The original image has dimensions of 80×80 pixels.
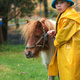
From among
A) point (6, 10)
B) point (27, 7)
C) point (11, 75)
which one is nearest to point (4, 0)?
point (6, 10)

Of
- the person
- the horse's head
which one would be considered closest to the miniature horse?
the horse's head

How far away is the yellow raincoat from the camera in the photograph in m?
2.77

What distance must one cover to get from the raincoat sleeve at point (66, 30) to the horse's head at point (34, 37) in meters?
0.67

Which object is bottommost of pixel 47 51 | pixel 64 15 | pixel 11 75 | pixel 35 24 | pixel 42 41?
pixel 11 75

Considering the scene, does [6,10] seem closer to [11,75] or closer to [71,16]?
[11,75]

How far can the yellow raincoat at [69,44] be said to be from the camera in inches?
109

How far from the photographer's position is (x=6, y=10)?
9.58 meters

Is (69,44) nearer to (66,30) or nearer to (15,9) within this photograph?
(66,30)

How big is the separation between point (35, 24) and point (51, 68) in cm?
89

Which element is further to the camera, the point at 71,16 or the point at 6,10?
the point at 6,10

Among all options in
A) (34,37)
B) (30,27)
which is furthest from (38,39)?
(30,27)

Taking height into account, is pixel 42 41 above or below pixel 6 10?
above

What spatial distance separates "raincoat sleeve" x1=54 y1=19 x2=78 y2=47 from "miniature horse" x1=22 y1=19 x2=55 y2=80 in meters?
0.68

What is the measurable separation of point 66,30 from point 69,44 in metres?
0.23
